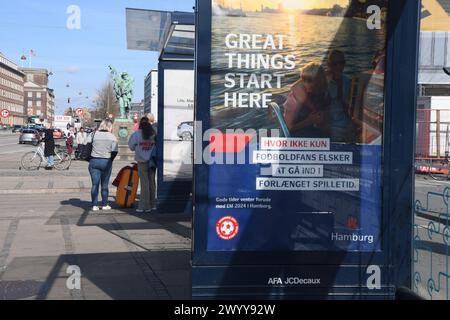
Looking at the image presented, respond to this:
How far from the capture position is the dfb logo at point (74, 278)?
18.7 feet

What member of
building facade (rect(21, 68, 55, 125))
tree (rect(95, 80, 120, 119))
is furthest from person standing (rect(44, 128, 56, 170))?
building facade (rect(21, 68, 55, 125))

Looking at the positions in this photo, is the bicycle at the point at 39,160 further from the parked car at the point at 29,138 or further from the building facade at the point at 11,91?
the building facade at the point at 11,91

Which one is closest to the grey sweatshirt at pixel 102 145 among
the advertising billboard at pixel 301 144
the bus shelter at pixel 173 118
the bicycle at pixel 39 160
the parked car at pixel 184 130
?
the bus shelter at pixel 173 118

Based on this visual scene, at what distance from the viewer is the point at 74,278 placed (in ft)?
19.6

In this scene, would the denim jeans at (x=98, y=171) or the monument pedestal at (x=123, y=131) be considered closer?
the denim jeans at (x=98, y=171)

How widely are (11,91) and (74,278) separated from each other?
15392 centimetres

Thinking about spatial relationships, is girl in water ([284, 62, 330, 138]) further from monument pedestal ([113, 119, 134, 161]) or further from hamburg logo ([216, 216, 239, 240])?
monument pedestal ([113, 119, 134, 161])

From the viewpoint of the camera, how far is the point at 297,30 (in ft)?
12.4

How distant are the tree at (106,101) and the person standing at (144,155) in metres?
65.1

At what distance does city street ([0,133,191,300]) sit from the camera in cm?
564

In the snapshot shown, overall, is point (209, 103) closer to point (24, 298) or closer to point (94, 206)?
point (24, 298)

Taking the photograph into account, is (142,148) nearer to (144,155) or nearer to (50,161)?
(144,155)

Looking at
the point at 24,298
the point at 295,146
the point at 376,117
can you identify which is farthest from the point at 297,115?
the point at 24,298

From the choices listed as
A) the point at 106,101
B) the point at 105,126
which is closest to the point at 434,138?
the point at 105,126
